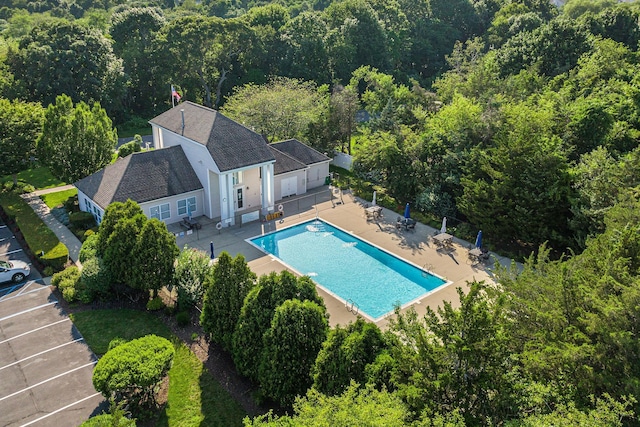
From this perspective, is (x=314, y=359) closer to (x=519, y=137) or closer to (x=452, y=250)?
(x=452, y=250)

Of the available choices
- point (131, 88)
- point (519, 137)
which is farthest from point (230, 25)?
point (519, 137)

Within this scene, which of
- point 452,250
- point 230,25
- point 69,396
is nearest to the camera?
point 69,396

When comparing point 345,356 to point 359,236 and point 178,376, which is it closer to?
point 178,376

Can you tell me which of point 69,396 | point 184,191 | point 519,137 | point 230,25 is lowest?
point 69,396

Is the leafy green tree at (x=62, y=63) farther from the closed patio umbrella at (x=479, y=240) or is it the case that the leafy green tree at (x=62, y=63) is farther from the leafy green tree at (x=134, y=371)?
the closed patio umbrella at (x=479, y=240)

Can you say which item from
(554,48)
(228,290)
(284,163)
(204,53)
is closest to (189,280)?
(228,290)
